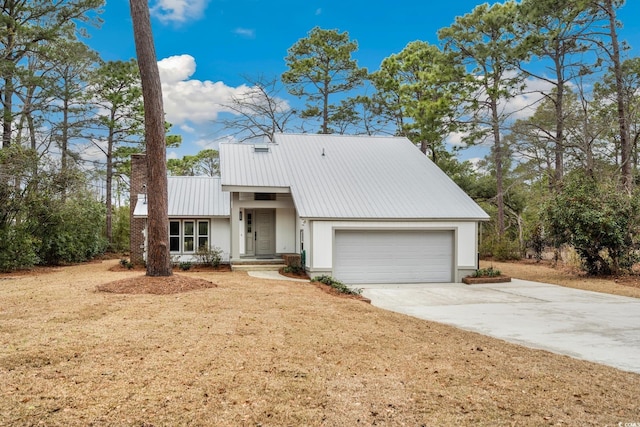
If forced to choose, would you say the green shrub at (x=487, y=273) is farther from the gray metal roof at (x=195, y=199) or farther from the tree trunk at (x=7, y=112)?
the tree trunk at (x=7, y=112)

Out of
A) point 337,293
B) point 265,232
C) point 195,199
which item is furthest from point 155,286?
point 195,199

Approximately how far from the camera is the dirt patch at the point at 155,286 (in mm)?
9328

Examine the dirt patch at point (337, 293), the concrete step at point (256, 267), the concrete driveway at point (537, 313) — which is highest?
the concrete step at point (256, 267)

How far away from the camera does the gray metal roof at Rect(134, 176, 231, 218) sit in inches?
698

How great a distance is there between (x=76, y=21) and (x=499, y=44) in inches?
800

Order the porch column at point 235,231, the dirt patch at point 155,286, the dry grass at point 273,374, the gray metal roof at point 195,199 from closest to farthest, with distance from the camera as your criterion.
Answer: the dry grass at point 273,374
the dirt patch at point 155,286
the porch column at point 235,231
the gray metal roof at point 195,199

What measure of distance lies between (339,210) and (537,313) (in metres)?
7.16

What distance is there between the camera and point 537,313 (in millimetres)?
9734

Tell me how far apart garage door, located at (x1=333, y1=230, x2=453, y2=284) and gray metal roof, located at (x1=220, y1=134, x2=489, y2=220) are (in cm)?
82

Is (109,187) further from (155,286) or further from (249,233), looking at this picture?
(155,286)

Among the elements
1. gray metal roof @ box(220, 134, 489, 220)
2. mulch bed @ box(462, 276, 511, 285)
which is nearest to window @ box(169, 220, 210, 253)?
gray metal roof @ box(220, 134, 489, 220)

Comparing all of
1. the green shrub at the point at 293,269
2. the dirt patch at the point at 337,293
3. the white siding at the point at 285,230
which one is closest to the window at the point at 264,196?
the white siding at the point at 285,230

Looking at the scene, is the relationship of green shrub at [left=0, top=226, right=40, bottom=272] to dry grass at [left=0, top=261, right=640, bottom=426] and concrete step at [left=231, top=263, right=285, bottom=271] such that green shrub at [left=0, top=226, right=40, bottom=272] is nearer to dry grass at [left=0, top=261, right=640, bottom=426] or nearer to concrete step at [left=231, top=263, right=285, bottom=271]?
concrete step at [left=231, top=263, right=285, bottom=271]

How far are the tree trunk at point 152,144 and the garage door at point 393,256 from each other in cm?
625
